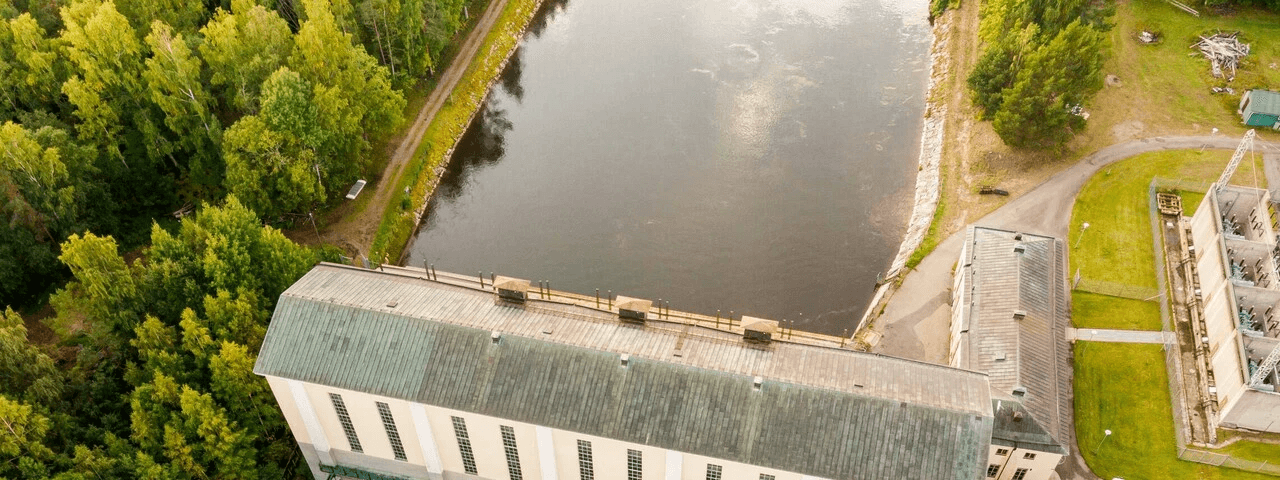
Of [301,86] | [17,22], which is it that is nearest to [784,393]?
[301,86]

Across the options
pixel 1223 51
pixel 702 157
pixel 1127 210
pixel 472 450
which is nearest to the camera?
pixel 472 450

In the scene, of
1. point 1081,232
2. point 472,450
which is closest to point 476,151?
point 472,450

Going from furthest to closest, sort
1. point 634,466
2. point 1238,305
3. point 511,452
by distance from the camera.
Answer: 1. point 1238,305
2. point 511,452
3. point 634,466

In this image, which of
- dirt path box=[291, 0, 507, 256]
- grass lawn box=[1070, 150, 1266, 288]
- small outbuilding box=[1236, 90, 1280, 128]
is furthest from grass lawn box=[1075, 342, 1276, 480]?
dirt path box=[291, 0, 507, 256]

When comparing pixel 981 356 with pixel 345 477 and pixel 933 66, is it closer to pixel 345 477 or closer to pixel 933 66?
pixel 345 477

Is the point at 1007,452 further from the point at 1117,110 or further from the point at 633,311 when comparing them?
the point at 1117,110
